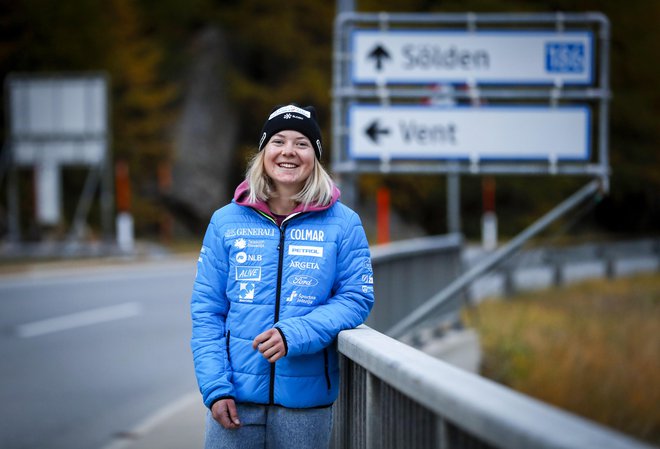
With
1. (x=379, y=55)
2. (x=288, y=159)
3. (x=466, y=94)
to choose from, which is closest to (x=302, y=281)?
(x=288, y=159)

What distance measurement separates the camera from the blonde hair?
3.14m

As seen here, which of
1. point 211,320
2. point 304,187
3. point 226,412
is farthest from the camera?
point 304,187

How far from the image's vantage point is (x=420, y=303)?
867cm

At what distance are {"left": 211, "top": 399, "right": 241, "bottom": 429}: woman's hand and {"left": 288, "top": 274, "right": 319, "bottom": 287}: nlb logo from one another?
0.42 m

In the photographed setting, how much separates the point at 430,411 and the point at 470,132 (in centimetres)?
595

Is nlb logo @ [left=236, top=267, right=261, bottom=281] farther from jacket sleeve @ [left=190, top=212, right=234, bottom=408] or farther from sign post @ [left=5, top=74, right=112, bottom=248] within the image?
sign post @ [left=5, top=74, right=112, bottom=248]

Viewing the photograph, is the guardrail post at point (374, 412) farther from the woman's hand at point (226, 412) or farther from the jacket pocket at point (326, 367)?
the woman's hand at point (226, 412)

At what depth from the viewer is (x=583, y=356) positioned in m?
11.4

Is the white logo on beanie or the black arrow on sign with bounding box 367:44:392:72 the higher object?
the black arrow on sign with bounding box 367:44:392:72

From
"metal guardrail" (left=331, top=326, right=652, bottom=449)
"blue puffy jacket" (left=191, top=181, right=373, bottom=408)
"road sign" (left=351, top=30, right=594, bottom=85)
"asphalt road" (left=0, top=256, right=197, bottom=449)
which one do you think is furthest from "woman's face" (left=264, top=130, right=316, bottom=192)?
"road sign" (left=351, top=30, right=594, bottom=85)

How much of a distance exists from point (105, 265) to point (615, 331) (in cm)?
1269

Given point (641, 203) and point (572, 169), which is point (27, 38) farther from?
point (572, 169)

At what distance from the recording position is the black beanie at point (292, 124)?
10.7ft

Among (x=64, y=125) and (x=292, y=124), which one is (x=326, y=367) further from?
(x=64, y=125)
